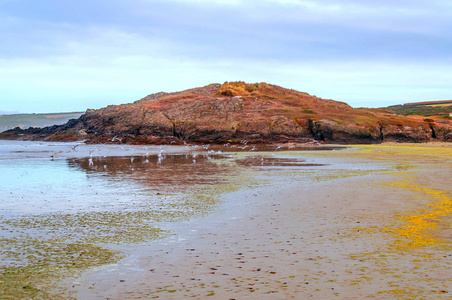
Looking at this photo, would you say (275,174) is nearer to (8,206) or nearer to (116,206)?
(116,206)

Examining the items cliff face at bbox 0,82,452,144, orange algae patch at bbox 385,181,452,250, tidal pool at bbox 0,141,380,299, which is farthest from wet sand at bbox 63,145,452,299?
cliff face at bbox 0,82,452,144

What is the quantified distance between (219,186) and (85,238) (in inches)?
478

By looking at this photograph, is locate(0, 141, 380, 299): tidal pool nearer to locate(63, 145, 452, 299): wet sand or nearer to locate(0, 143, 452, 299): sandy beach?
locate(0, 143, 452, 299): sandy beach

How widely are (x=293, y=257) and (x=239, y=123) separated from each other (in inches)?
3284

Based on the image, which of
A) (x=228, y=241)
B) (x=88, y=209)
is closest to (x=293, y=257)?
(x=228, y=241)

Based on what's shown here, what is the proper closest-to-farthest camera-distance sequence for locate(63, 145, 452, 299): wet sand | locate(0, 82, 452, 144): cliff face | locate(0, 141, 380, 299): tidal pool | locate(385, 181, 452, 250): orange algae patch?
1. locate(63, 145, 452, 299): wet sand
2. locate(0, 141, 380, 299): tidal pool
3. locate(385, 181, 452, 250): orange algae patch
4. locate(0, 82, 452, 144): cliff face

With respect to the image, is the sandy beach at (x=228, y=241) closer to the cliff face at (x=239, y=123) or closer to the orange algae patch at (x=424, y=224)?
the orange algae patch at (x=424, y=224)

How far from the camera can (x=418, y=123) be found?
94938 mm

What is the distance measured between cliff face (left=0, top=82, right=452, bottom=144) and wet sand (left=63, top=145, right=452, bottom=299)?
70835 mm

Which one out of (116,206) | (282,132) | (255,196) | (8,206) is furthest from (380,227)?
(282,132)

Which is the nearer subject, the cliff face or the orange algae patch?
the orange algae patch

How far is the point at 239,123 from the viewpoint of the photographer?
9362 cm

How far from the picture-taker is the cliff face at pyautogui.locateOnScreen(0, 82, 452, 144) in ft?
295

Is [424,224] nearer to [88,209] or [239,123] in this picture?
[88,209]
